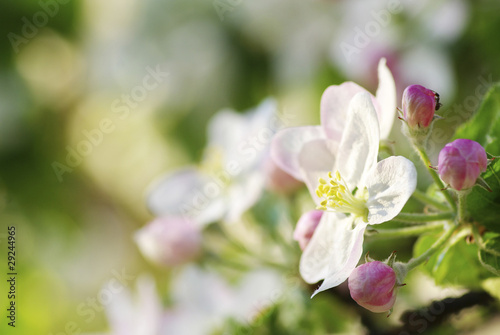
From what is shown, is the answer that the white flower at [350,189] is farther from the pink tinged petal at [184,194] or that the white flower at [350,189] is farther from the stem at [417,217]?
the pink tinged petal at [184,194]

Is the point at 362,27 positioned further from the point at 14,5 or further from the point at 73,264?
the point at 73,264

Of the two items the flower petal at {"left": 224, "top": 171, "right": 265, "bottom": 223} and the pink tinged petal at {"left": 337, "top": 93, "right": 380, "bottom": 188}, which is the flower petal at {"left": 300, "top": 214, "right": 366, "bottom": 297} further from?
the flower petal at {"left": 224, "top": 171, "right": 265, "bottom": 223}

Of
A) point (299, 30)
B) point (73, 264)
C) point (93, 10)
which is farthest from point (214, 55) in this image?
point (73, 264)

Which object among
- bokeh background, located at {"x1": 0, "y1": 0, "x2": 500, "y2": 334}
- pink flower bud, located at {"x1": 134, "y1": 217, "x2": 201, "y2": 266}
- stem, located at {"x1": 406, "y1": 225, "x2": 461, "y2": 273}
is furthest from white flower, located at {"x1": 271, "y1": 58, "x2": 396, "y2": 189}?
bokeh background, located at {"x1": 0, "y1": 0, "x2": 500, "y2": 334}

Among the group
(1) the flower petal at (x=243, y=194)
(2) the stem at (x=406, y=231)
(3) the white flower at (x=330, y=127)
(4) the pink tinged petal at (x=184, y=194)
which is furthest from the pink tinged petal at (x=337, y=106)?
(4) the pink tinged petal at (x=184, y=194)

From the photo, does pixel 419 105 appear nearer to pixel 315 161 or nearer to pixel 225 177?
pixel 315 161

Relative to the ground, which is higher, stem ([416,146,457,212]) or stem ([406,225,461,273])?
stem ([416,146,457,212])
